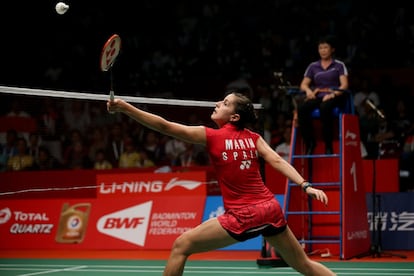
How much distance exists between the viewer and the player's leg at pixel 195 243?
587 cm

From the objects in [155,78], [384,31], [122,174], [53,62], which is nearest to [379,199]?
[122,174]

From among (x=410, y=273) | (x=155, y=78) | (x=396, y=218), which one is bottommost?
(x=410, y=273)

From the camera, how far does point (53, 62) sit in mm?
21172

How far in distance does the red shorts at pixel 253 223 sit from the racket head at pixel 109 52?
5.12ft

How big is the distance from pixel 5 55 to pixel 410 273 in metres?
14.3

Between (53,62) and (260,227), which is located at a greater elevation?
(53,62)

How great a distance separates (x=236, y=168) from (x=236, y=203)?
0.26m

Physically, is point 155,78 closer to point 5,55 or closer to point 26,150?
point 5,55

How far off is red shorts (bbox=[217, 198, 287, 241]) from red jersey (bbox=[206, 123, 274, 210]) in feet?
0.24

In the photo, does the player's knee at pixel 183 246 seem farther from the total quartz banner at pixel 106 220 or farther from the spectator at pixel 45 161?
the spectator at pixel 45 161

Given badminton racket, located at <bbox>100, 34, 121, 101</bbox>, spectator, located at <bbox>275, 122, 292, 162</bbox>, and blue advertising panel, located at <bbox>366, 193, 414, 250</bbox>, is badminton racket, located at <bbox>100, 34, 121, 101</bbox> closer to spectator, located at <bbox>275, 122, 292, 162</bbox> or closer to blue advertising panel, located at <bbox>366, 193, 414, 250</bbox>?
blue advertising panel, located at <bbox>366, 193, 414, 250</bbox>

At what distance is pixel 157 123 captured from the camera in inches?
233

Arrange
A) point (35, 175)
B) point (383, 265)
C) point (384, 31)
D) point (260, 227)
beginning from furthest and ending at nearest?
point (384, 31)
point (35, 175)
point (383, 265)
point (260, 227)

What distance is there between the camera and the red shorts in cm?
598
